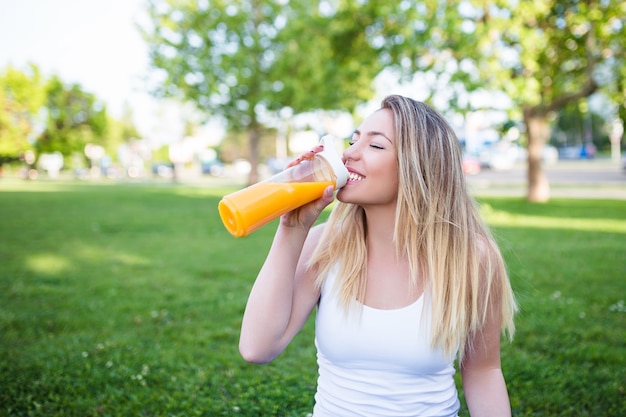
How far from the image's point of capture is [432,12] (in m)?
11.8

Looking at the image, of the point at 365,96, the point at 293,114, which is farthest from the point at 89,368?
the point at 293,114

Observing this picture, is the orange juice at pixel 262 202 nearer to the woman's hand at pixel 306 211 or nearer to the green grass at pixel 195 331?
the woman's hand at pixel 306 211

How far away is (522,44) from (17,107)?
38314mm

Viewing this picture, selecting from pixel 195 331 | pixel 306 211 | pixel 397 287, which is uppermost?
pixel 306 211

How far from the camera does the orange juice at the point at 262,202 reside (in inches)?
64.0

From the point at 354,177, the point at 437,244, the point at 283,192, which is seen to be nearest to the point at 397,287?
the point at 437,244

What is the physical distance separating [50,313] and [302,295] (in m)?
4.12

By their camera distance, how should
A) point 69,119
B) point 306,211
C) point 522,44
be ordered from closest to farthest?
point 306,211 → point 522,44 → point 69,119

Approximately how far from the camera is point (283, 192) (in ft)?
5.51

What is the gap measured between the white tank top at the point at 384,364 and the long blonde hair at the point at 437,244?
6cm

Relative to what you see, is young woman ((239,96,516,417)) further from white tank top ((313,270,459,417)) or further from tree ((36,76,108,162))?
tree ((36,76,108,162))

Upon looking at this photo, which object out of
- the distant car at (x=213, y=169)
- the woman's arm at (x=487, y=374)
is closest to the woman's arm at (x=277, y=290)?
the woman's arm at (x=487, y=374)

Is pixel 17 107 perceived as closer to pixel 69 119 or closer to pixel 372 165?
pixel 69 119

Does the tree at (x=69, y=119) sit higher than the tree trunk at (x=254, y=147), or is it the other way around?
the tree at (x=69, y=119)
